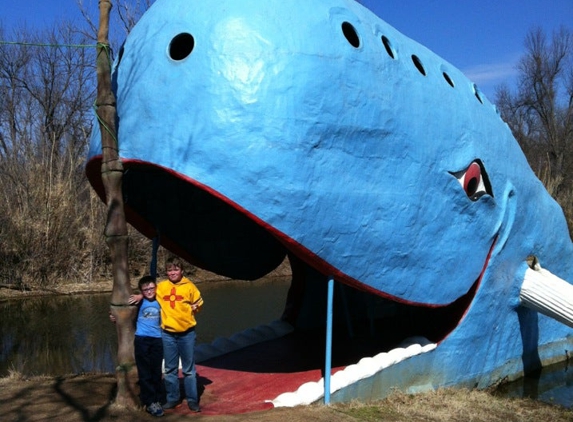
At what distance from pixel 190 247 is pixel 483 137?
3.91 m

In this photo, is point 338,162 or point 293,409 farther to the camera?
point 338,162

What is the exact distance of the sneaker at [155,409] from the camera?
5441mm

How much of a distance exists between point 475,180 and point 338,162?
2.48 metres

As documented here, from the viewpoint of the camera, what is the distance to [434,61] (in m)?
8.09

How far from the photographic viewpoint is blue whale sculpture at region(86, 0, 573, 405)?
5809 millimetres

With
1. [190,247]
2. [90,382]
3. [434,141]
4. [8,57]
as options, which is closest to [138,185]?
[190,247]

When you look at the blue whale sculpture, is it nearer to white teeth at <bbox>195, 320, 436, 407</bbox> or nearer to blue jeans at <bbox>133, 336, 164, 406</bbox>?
white teeth at <bbox>195, 320, 436, 407</bbox>

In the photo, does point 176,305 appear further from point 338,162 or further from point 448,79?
point 448,79

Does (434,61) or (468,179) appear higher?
(434,61)

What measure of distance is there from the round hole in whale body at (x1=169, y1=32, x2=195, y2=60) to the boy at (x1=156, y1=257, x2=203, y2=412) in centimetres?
196

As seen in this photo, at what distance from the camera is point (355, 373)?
6.48 meters

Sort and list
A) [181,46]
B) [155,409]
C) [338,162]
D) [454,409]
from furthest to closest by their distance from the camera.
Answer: [454,409]
[181,46]
[338,162]
[155,409]

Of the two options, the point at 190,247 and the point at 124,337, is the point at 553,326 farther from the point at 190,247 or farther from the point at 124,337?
the point at 124,337

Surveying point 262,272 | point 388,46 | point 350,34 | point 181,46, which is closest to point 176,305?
point 181,46
